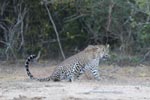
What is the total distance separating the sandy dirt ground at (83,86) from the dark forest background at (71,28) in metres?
1.23

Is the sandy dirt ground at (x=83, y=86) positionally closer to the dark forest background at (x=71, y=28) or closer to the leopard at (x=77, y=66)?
the leopard at (x=77, y=66)

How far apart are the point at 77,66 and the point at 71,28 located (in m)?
3.92

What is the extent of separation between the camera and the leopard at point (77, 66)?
40.5 feet

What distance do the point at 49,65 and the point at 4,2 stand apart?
2.17 m

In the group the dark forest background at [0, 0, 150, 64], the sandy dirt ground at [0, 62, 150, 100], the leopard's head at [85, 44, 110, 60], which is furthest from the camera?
the dark forest background at [0, 0, 150, 64]

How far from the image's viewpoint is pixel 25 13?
15.9 m

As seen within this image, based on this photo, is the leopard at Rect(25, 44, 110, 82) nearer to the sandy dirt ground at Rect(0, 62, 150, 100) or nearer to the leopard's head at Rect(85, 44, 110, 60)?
A: the leopard's head at Rect(85, 44, 110, 60)

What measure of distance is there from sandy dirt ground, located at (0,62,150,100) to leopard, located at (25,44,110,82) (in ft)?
0.60

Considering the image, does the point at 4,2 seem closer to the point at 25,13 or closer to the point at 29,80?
the point at 25,13

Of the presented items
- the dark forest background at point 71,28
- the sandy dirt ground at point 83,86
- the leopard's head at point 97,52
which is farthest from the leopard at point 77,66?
the dark forest background at point 71,28

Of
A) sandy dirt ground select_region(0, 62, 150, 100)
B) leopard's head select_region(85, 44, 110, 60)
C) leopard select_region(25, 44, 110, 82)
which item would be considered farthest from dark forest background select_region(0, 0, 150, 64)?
leopard select_region(25, 44, 110, 82)

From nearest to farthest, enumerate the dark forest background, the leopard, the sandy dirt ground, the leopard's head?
the sandy dirt ground < the leopard < the leopard's head < the dark forest background

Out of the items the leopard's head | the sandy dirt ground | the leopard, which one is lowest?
the sandy dirt ground

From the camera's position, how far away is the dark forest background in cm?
1542
